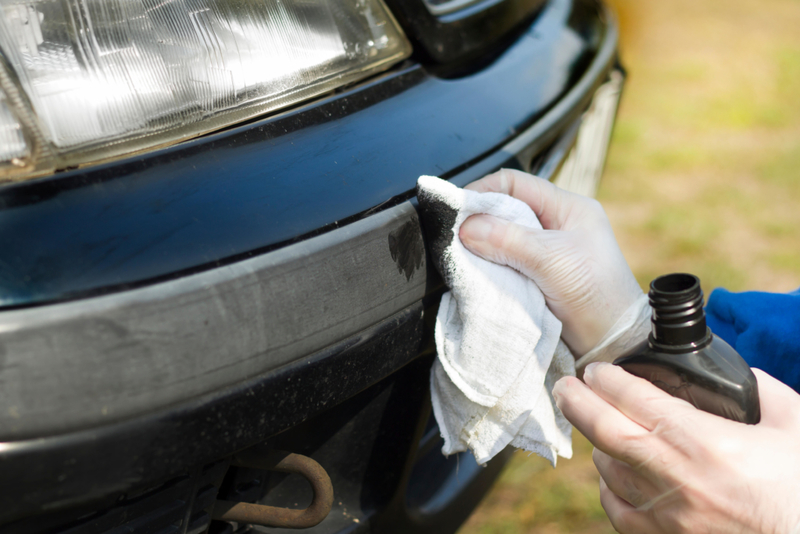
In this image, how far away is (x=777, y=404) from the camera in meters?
0.82

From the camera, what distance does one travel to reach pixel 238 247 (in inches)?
29.4

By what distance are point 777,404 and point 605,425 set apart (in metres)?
0.21

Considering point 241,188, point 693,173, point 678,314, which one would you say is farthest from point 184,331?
point 693,173

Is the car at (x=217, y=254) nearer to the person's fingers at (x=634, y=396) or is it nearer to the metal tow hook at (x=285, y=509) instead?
the metal tow hook at (x=285, y=509)

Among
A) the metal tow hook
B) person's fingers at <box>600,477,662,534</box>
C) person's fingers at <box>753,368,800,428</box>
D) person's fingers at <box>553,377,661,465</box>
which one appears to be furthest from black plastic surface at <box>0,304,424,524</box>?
person's fingers at <box>753,368,800,428</box>

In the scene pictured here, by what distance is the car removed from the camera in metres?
0.67

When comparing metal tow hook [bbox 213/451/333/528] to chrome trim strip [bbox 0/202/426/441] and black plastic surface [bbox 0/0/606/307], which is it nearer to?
chrome trim strip [bbox 0/202/426/441]

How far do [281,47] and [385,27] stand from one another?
23 centimetres

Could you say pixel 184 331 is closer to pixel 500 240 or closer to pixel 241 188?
pixel 241 188

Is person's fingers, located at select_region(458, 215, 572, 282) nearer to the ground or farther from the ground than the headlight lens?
nearer to the ground

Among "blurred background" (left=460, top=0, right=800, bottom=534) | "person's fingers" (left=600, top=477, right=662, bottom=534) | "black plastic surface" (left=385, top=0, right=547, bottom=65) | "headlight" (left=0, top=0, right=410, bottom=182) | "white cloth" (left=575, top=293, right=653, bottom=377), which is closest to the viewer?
"headlight" (left=0, top=0, right=410, bottom=182)

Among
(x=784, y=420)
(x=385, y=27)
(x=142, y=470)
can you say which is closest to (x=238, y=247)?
(x=142, y=470)

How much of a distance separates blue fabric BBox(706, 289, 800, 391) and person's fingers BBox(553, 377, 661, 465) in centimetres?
40

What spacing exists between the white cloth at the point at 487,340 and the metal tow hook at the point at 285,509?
0.20 m
